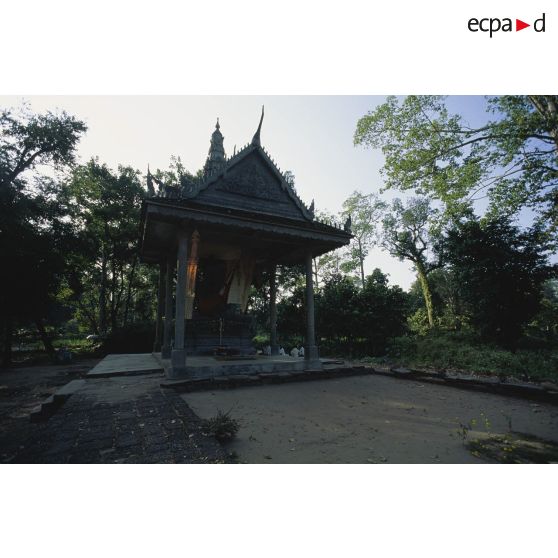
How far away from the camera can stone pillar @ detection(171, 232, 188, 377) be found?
24.3ft

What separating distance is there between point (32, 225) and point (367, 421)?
1992 centimetres

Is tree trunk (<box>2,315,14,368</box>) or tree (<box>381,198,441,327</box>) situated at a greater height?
tree (<box>381,198,441,327</box>)

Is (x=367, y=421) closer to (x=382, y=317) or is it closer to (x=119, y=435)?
→ (x=119, y=435)

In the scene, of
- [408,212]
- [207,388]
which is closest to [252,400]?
[207,388]

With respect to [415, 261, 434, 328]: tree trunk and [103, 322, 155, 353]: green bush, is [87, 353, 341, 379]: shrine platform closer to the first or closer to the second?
[103, 322, 155, 353]: green bush

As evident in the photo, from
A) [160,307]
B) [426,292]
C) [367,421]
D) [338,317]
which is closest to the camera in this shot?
[367,421]

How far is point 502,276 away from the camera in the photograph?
1216 centimetres

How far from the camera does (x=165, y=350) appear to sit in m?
10.4

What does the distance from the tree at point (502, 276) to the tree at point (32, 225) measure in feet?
A: 69.8

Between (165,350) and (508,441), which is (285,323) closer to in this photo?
(165,350)

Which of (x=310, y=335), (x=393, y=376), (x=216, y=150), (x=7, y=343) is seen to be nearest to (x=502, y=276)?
(x=393, y=376)

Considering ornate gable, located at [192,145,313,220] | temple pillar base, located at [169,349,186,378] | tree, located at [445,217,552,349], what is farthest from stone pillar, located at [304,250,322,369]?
tree, located at [445,217,552,349]

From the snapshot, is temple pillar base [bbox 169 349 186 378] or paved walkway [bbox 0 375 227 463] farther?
temple pillar base [bbox 169 349 186 378]

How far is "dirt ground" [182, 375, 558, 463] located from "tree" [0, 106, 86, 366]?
13850 mm
